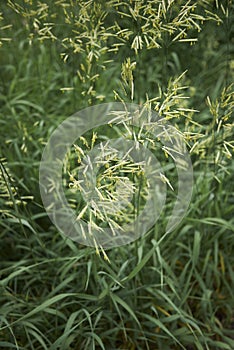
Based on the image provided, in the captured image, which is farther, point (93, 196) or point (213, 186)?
point (213, 186)

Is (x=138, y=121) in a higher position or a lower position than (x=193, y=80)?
higher

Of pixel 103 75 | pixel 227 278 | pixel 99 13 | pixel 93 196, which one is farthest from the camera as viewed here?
pixel 103 75

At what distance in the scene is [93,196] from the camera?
1.41 metres

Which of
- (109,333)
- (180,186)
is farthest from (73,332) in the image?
(180,186)

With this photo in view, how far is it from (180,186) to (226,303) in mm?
489

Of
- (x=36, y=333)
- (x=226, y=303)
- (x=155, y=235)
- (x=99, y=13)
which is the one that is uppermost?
(x=99, y=13)

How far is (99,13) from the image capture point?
1646 millimetres

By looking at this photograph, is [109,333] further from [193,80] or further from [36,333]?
[193,80]

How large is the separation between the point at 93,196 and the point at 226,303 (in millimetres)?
865

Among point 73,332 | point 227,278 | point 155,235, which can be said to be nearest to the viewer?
point 73,332

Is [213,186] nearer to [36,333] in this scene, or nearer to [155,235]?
[155,235]

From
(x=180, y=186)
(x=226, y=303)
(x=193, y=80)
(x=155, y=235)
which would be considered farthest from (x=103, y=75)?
(x=226, y=303)

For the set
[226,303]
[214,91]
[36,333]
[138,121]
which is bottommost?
[226,303]

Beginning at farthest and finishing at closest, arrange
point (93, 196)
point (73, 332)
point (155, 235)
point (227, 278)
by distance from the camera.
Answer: point (227, 278), point (155, 235), point (73, 332), point (93, 196)
